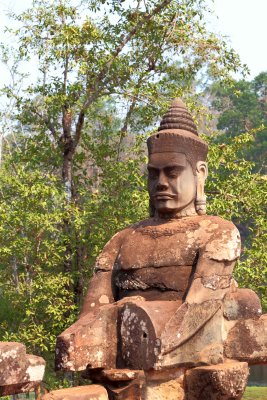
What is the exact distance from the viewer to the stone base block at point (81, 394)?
14.5 ft

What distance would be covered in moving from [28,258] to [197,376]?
6.19 m

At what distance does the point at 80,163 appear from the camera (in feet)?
39.2

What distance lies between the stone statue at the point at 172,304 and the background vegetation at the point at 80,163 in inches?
164

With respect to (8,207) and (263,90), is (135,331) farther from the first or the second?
(263,90)

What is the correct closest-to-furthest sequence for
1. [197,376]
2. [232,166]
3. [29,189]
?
1. [197,376]
2. [29,189]
3. [232,166]

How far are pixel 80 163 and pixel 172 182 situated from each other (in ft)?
22.0

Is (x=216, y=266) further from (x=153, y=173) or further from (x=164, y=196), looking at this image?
(x=153, y=173)

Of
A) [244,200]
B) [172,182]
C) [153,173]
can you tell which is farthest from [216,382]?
[244,200]

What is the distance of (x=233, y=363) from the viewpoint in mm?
4875

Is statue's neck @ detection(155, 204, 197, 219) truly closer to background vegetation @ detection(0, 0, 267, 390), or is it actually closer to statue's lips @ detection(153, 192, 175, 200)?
statue's lips @ detection(153, 192, 175, 200)

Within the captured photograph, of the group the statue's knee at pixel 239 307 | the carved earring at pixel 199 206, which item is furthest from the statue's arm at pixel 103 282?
the statue's knee at pixel 239 307

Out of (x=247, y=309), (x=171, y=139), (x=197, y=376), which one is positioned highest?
(x=171, y=139)

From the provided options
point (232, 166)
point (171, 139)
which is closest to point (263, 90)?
point (232, 166)

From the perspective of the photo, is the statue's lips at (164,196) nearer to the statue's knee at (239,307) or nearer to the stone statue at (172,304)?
the stone statue at (172,304)
